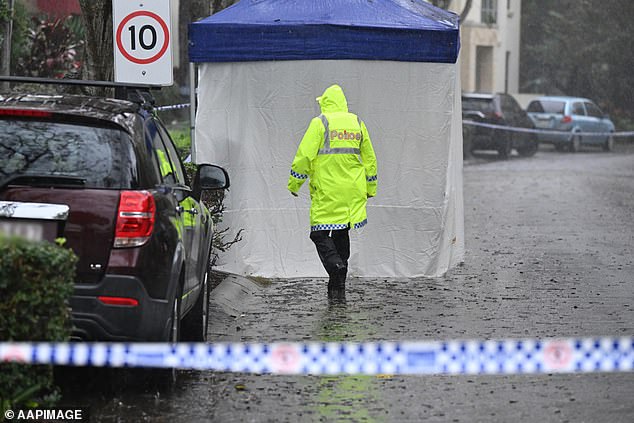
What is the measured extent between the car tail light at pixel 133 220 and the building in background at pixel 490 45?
44.3m

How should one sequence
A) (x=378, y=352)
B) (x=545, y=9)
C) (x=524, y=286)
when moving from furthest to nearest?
(x=545, y=9) → (x=524, y=286) → (x=378, y=352)

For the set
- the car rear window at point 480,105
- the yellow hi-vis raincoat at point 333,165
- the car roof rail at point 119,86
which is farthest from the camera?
the car rear window at point 480,105

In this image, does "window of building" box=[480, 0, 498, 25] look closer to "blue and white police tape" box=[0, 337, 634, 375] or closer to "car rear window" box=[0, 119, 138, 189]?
"car rear window" box=[0, 119, 138, 189]

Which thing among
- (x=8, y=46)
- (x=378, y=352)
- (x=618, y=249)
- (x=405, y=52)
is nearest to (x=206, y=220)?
(x=378, y=352)

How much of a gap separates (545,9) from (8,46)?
4756 centimetres

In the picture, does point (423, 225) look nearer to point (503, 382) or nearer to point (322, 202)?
point (322, 202)

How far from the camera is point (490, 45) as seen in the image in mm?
54312

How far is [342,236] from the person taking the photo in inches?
451

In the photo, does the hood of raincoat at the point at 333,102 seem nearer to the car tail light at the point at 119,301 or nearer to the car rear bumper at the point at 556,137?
the car tail light at the point at 119,301

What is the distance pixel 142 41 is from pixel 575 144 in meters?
29.6

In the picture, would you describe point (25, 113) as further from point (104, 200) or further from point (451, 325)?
point (451, 325)

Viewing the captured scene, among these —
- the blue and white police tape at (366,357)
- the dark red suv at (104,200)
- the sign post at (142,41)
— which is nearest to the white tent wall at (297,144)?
the sign post at (142,41)

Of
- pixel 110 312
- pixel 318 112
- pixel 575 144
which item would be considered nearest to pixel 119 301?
pixel 110 312

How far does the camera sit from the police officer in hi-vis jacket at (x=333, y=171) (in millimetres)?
11164
